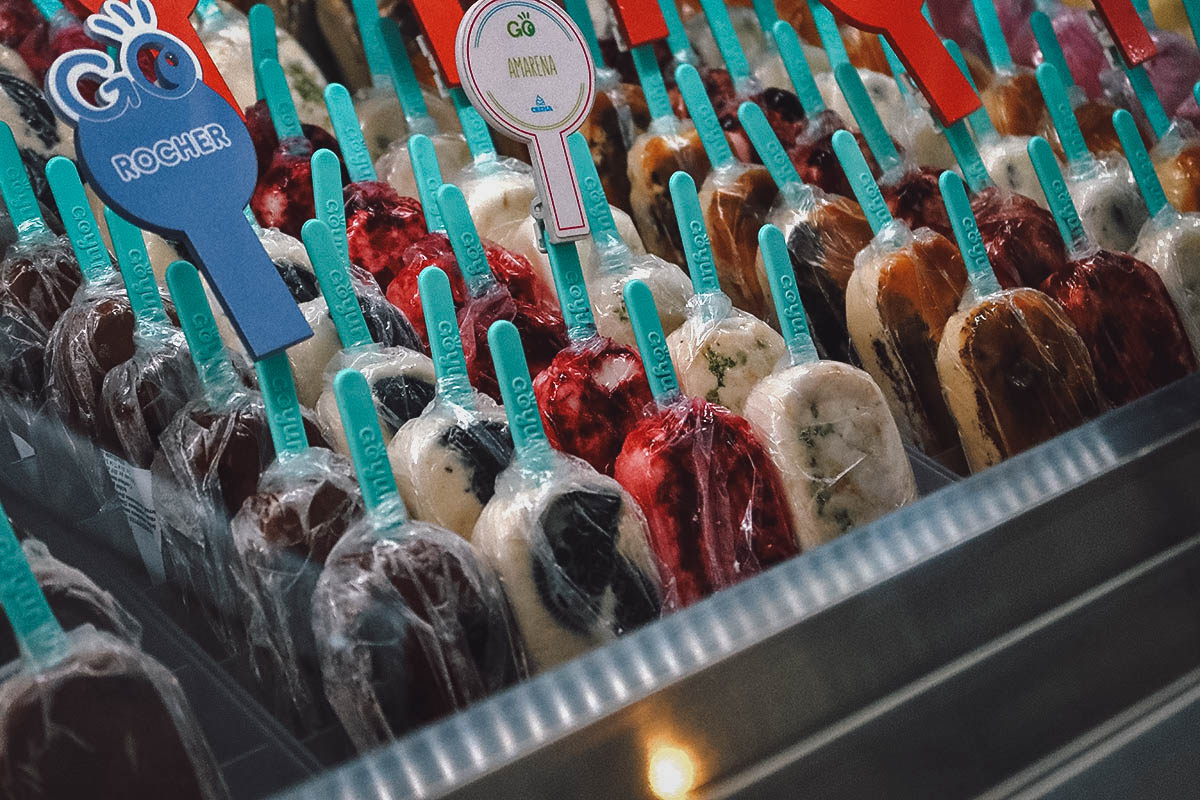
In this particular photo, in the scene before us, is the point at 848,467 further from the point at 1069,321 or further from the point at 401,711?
the point at 401,711

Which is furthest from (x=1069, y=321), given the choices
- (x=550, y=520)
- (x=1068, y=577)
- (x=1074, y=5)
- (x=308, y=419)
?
(x=1074, y=5)

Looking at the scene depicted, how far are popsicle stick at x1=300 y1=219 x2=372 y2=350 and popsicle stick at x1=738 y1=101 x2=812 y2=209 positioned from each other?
0.60m

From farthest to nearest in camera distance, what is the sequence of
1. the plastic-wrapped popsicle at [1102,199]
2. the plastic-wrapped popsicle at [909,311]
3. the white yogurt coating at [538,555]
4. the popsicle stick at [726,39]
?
1. the popsicle stick at [726,39]
2. the plastic-wrapped popsicle at [1102,199]
3. the plastic-wrapped popsicle at [909,311]
4. the white yogurt coating at [538,555]

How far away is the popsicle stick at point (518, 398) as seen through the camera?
1167 millimetres

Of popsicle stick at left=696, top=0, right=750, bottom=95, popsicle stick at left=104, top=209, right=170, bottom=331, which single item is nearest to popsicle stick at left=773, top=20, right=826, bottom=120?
popsicle stick at left=696, top=0, right=750, bottom=95

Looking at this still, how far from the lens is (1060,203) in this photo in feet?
5.55

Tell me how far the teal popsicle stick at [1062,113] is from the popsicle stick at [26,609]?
1.44 m

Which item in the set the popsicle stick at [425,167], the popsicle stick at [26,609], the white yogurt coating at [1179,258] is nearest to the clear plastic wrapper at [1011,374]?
the white yogurt coating at [1179,258]

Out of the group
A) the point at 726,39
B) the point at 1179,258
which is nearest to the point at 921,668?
the point at 1179,258

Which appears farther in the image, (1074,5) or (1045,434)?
(1074,5)

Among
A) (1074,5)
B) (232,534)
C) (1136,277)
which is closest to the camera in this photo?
(232,534)

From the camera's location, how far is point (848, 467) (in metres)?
A: 1.37

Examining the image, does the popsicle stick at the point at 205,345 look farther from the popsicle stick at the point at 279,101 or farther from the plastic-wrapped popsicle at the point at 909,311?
the plastic-wrapped popsicle at the point at 909,311

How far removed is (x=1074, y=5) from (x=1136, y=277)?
4.32 feet
